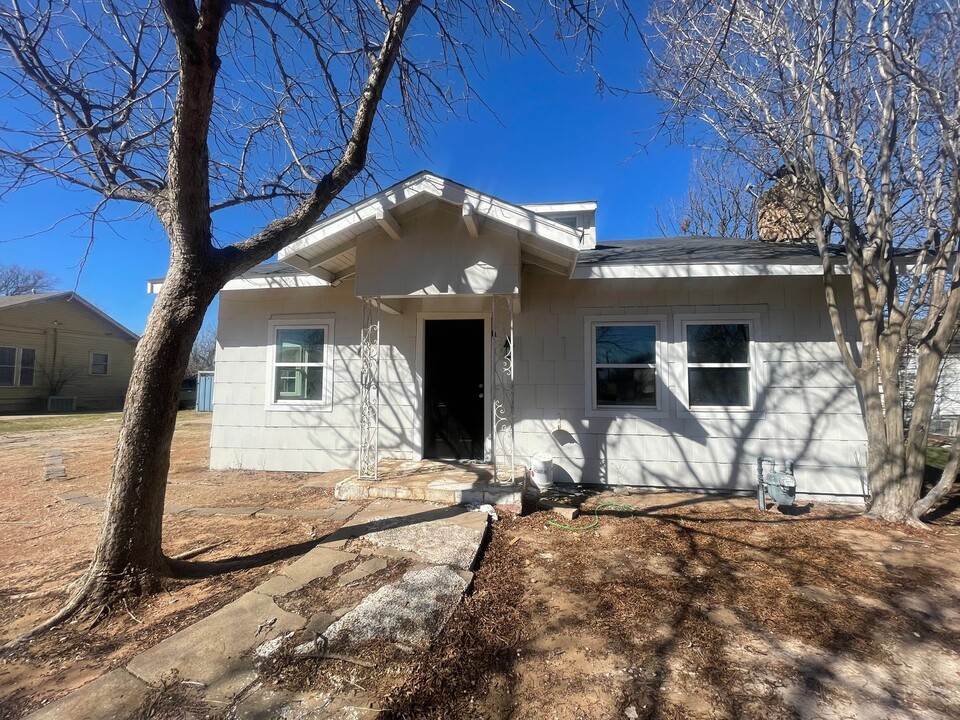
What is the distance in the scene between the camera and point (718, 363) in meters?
5.46

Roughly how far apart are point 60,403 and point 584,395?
73.1ft

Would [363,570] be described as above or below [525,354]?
below

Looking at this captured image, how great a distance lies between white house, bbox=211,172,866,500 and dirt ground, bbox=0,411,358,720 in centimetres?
81

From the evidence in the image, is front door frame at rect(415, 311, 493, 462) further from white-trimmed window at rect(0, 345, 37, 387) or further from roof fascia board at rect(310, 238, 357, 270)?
white-trimmed window at rect(0, 345, 37, 387)

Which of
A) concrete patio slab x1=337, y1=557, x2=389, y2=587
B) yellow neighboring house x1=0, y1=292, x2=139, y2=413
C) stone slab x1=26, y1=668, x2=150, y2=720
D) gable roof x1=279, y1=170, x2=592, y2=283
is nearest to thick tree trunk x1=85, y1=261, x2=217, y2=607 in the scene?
stone slab x1=26, y1=668, x2=150, y2=720

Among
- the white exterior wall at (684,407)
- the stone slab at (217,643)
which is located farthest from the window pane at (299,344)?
the stone slab at (217,643)

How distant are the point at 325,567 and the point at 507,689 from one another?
1596mm

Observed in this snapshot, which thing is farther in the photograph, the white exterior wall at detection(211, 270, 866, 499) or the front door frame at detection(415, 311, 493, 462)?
the front door frame at detection(415, 311, 493, 462)

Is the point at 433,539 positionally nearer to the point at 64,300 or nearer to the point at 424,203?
the point at 424,203

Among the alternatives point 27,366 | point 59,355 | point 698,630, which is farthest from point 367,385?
point 59,355

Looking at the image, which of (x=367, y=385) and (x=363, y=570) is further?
(x=367, y=385)

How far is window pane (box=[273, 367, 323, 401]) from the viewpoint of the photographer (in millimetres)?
6215

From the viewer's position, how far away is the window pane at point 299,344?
6.22 metres

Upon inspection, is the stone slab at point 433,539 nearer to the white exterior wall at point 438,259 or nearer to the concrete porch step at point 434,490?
the concrete porch step at point 434,490
